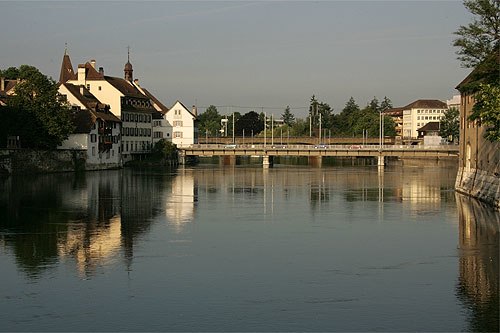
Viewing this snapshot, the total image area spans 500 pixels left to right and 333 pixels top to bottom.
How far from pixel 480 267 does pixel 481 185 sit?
96.1 ft

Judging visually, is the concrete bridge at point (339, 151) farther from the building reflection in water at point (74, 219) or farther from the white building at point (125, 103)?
the building reflection in water at point (74, 219)

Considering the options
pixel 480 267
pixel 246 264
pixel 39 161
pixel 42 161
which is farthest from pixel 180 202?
pixel 42 161

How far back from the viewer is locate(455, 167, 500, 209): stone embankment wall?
175 ft

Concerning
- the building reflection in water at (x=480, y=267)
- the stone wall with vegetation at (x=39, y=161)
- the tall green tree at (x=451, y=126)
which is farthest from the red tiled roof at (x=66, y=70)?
the building reflection in water at (x=480, y=267)

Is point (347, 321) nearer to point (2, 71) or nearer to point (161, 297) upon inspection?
point (161, 297)

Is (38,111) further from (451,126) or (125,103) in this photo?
(451,126)

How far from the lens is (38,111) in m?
87.5

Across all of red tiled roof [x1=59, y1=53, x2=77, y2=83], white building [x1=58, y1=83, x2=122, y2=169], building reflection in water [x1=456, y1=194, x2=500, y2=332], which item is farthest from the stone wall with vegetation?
building reflection in water [x1=456, y1=194, x2=500, y2=332]

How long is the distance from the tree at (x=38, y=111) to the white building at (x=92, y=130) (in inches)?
234

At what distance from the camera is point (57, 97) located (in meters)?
91.3

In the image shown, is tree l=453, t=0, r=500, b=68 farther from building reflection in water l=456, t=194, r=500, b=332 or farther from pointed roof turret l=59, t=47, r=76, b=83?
pointed roof turret l=59, t=47, r=76, b=83

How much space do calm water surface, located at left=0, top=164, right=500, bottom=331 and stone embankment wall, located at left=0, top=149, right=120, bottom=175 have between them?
2552 cm

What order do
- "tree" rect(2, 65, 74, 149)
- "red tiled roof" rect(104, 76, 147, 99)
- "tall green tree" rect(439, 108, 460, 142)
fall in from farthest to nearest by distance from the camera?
"tall green tree" rect(439, 108, 460, 142) < "red tiled roof" rect(104, 76, 147, 99) < "tree" rect(2, 65, 74, 149)

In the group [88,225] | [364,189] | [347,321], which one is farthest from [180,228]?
[364,189]
